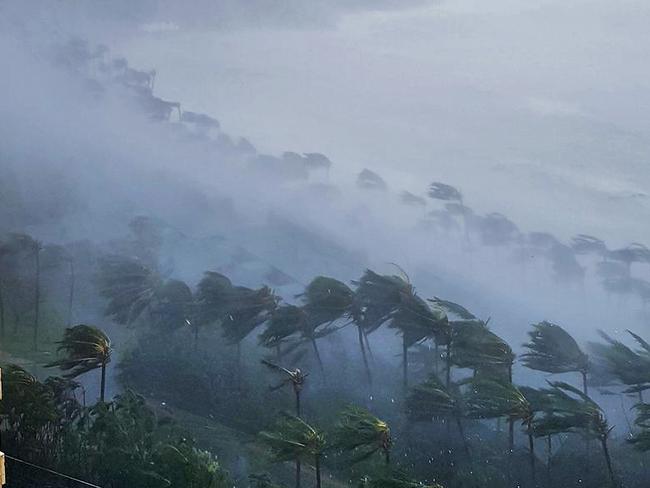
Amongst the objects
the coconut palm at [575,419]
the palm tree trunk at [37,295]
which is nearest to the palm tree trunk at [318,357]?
the coconut palm at [575,419]

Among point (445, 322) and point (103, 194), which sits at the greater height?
point (445, 322)

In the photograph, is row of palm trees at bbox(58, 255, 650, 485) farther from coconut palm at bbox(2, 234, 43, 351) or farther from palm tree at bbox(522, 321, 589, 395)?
coconut palm at bbox(2, 234, 43, 351)

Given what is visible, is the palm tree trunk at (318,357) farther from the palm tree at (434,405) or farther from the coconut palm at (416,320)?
the palm tree at (434,405)

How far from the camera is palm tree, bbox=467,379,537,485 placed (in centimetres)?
1728

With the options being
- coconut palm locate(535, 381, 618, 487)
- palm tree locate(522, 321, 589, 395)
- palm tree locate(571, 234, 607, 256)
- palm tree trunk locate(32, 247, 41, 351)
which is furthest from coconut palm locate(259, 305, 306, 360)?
palm tree locate(571, 234, 607, 256)

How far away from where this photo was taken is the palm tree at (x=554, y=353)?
70.8ft

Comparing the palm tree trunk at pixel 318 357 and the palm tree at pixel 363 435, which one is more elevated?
the palm tree at pixel 363 435

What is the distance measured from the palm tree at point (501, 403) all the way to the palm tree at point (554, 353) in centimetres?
363

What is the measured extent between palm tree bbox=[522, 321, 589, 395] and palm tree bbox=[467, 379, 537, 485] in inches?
143

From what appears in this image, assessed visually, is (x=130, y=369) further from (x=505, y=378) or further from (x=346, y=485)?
(x=505, y=378)

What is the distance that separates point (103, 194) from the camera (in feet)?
166

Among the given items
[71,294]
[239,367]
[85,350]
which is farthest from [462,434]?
[71,294]

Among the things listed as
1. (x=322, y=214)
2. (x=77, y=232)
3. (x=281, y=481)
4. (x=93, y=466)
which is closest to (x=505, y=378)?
(x=281, y=481)

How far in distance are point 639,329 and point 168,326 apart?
30.2m
